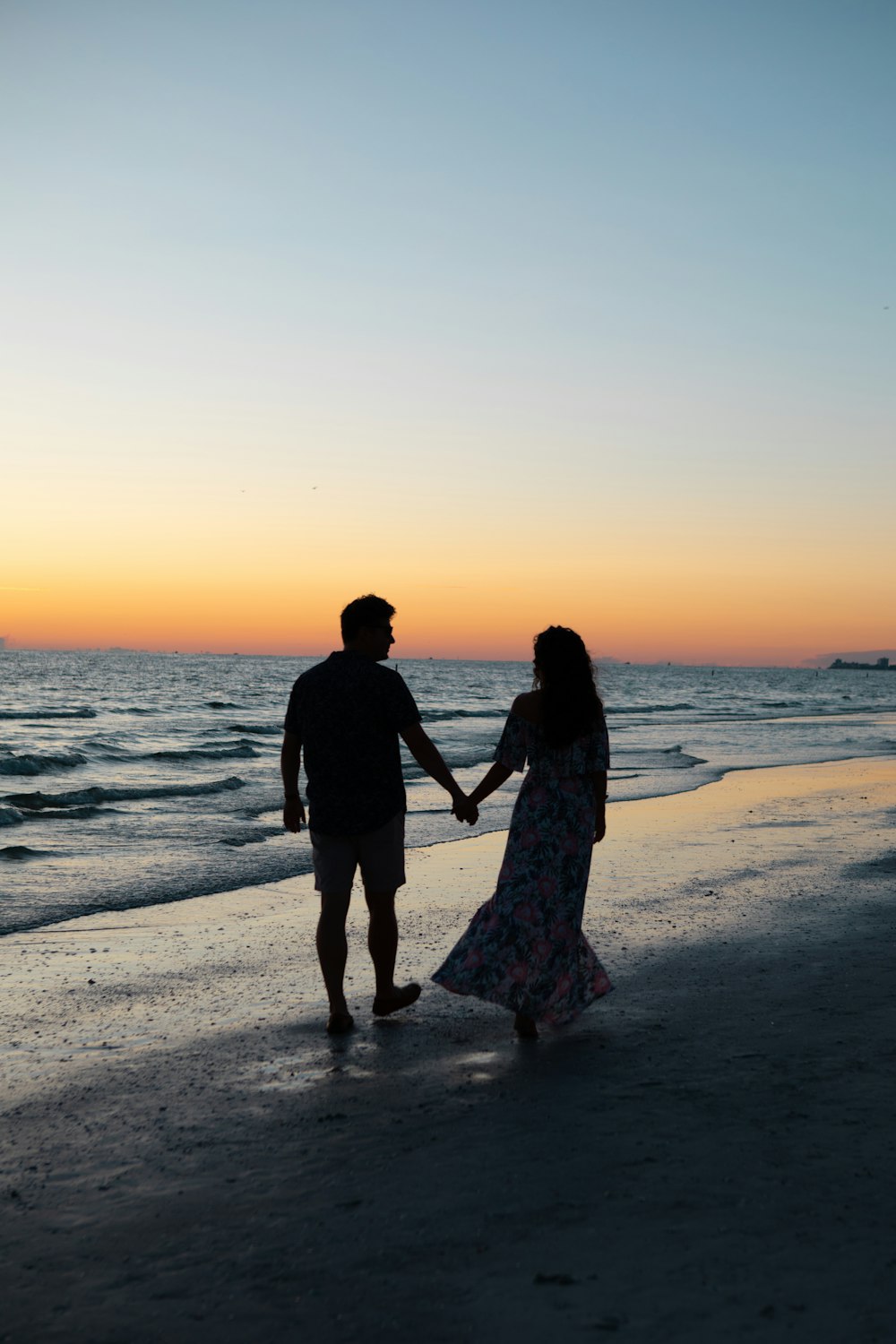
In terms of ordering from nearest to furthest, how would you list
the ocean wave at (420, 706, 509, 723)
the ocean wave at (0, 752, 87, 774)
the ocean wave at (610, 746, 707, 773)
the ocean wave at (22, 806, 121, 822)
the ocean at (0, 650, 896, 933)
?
the ocean at (0, 650, 896, 933), the ocean wave at (22, 806, 121, 822), the ocean wave at (0, 752, 87, 774), the ocean wave at (610, 746, 707, 773), the ocean wave at (420, 706, 509, 723)

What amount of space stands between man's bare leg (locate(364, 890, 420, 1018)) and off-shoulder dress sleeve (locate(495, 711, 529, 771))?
0.83m

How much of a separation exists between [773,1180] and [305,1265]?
4.52 ft

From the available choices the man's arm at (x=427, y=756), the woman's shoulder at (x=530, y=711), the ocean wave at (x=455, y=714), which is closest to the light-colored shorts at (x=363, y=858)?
the man's arm at (x=427, y=756)

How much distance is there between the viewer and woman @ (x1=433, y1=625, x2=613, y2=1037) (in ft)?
15.7

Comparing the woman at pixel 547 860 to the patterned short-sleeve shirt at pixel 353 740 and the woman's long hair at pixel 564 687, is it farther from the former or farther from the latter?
the patterned short-sleeve shirt at pixel 353 740

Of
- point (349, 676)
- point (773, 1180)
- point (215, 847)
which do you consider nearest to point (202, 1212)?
point (773, 1180)

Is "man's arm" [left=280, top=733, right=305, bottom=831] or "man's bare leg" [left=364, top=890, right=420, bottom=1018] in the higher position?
"man's arm" [left=280, top=733, right=305, bottom=831]

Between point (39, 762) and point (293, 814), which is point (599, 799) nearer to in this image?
point (293, 814)

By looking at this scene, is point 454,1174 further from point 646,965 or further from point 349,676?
point 646,965

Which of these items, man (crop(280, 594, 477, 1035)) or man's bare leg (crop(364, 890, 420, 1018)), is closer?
man (crop(280, 594, 477, 1035))

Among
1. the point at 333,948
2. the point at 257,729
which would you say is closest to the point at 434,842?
the point at 333,948

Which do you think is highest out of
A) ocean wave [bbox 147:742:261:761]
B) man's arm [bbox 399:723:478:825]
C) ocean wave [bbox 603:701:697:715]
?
man's arm [bbox 399:723:478:825]

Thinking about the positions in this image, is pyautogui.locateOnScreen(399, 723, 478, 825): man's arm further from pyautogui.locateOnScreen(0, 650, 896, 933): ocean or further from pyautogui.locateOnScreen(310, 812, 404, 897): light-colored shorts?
pyautogui.locateOnScreen(0, 650, 896, 933): ocean

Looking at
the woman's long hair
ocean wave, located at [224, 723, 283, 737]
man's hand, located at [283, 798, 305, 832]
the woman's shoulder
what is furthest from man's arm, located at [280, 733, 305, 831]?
ocean wave, located at [224, 723, 283, 737]
